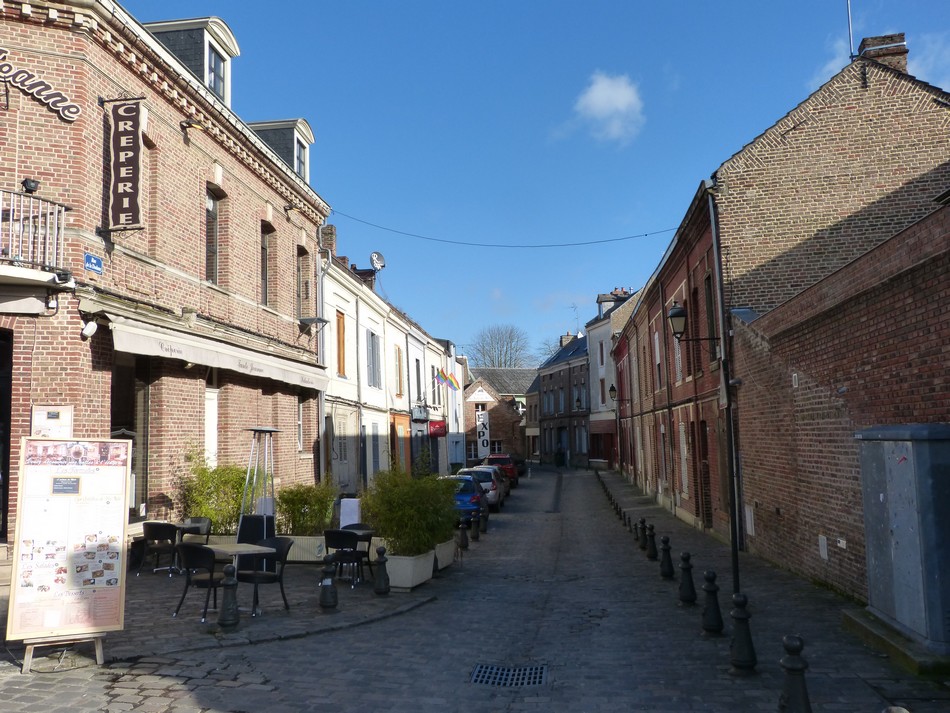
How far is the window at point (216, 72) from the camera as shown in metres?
15.3

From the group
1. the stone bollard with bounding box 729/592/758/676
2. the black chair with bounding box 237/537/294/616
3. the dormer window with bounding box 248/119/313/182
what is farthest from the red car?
the stone bollard with bounding box 729/592/758/676

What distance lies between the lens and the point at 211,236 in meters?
15.0

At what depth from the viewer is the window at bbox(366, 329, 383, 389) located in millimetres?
25670

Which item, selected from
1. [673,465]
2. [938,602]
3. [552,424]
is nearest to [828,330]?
[938,602]

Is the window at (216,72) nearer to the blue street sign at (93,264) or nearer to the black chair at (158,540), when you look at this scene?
the blue street sign at (93,264)

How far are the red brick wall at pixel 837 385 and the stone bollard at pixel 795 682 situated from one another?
10.5 ft

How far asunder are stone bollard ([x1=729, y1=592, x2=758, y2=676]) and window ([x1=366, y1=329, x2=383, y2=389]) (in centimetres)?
1966

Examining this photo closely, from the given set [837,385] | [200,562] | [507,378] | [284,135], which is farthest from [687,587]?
[507,378]

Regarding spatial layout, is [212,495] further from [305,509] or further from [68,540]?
[68,540]

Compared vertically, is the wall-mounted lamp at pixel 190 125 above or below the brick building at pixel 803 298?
above

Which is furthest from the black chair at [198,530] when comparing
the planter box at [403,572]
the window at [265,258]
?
the window at [265,258]

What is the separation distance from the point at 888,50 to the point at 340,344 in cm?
1559

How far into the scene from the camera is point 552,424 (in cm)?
6028

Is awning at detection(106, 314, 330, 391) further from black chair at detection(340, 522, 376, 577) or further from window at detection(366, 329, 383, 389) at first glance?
window at detection(366, 329, 383, 389)
